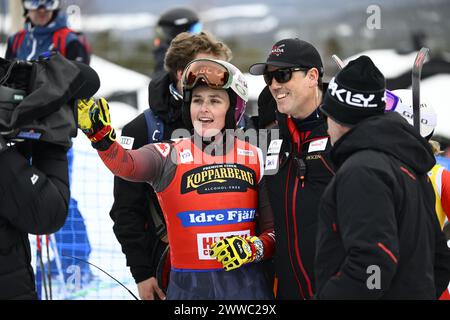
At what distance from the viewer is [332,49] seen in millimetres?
26969

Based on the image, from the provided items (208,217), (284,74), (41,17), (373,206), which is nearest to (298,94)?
(284,74)

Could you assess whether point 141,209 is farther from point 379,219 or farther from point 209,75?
point 379,219

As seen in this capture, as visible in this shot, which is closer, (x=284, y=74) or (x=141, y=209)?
(x=284, y=74)

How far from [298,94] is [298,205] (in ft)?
1.90

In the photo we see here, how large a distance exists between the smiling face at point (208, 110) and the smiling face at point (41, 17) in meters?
3.56

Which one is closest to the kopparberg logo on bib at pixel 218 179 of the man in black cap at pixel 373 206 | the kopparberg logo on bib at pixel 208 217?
the kopparberg logo on bib at pixel 208 217

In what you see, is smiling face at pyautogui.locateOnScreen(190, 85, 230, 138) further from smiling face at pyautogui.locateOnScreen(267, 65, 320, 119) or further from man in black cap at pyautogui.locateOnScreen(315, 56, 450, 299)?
man in black cap at pyautogui.locateOnScreen(315, 56, 450, 299)

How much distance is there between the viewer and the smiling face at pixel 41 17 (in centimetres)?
725

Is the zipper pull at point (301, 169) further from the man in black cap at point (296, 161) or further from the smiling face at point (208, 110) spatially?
the smiling face at point (208, 110)

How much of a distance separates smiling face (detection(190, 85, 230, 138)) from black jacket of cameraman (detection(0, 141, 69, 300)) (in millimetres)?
910

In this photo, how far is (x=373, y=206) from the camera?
9.54ft

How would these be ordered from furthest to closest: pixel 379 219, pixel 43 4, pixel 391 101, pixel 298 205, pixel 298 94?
1. pixel 43 4
2. pixel 391 101
3. pixel 298 94
4. pixel 298 205
5. pixel 379 219

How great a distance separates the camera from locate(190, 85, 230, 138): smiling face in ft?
13.3

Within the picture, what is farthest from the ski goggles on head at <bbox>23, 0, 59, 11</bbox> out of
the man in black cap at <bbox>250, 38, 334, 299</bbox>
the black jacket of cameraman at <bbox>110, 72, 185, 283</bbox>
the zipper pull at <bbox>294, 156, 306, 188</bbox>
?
the zipper pull at <bbox>294, 156, 306, 188</bbox>
